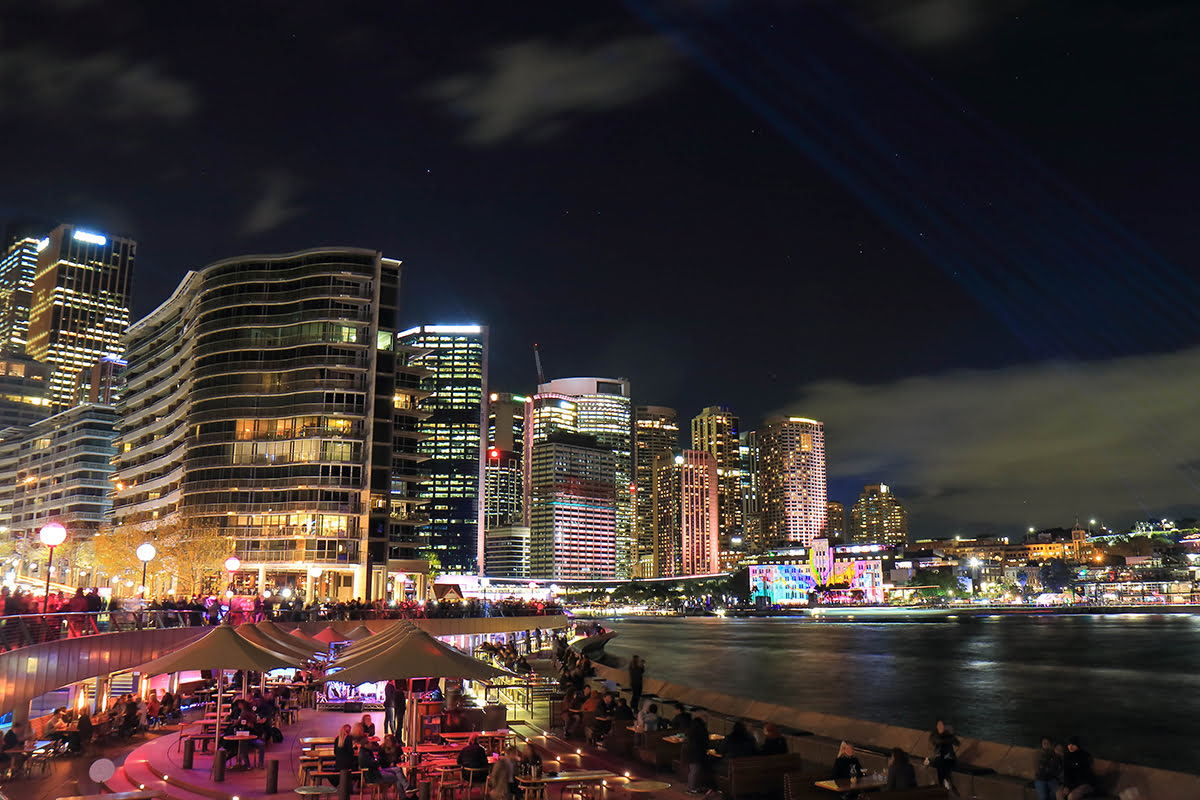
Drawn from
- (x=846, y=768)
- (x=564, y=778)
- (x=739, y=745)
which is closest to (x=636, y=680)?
(x=739, y=745)

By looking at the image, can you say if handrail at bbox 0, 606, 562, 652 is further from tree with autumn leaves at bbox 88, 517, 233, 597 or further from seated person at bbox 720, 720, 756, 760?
tree with autumn leaves at bbox 88, 517, 233, 597

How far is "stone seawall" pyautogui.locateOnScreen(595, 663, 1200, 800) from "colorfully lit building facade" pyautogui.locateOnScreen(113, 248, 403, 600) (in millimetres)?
85547

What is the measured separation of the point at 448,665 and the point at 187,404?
117m

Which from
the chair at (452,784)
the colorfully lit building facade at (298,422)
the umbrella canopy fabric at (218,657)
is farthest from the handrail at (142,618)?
the colorfully lit building facade at (298,422)

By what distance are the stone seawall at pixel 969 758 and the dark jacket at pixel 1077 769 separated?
2.15 feet

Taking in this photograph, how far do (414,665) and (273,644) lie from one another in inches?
377

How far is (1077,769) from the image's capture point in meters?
17.5

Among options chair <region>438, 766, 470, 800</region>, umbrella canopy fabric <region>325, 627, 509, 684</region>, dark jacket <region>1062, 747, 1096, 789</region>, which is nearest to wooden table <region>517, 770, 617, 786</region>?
chair <region>438, 766, 470, 800</region>

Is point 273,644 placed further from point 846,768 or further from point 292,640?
point 846,768

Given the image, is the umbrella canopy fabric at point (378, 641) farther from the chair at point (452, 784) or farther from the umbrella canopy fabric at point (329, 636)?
the umbrella canopy fabric at point (329, 636)

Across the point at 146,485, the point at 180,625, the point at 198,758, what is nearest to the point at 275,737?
the point at 198,758

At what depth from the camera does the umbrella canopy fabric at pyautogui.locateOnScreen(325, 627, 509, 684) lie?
17.8 m

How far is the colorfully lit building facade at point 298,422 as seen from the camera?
110 meters

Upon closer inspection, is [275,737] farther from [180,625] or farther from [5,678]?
[180,625]
